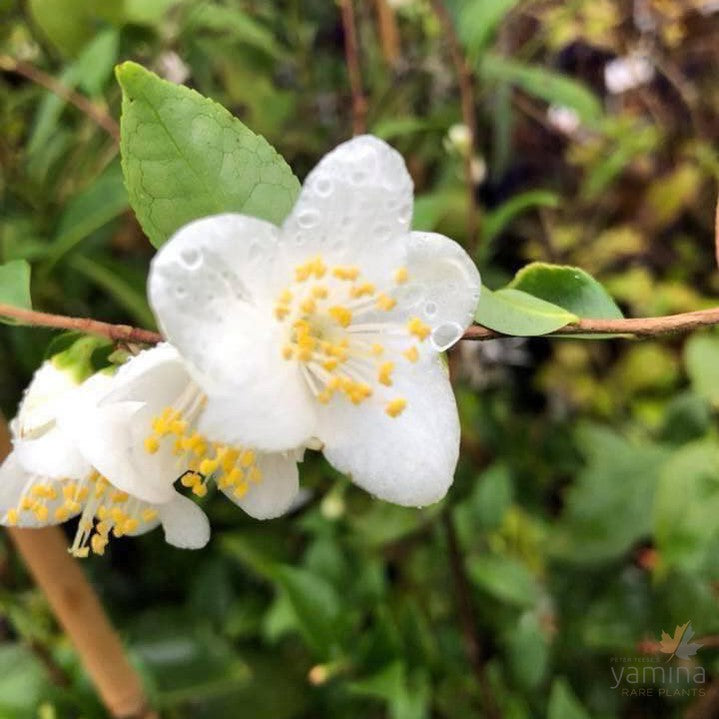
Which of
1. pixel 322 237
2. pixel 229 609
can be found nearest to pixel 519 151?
pixel 229 609

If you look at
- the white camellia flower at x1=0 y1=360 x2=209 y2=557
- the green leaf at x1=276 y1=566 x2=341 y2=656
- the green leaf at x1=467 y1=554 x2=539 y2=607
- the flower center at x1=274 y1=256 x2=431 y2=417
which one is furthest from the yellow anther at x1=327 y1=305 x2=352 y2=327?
the green leaf at x1=467 y1=554 x2=539 y2=607

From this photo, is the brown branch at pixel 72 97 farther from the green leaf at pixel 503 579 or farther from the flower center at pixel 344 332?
the green leaf at pixel 503 579

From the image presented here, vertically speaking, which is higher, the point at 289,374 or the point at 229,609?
the point at 289,374

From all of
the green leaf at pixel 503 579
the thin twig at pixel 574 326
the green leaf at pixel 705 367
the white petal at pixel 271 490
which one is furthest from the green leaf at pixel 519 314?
the green leaf at pixel 705 367

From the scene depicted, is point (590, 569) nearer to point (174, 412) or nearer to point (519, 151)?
point (174, 412)

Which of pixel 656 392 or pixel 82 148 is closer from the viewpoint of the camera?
pixel 82 148

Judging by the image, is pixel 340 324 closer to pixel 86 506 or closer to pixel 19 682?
pixel 86 506

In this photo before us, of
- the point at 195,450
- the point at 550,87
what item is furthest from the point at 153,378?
the point at 550,87
